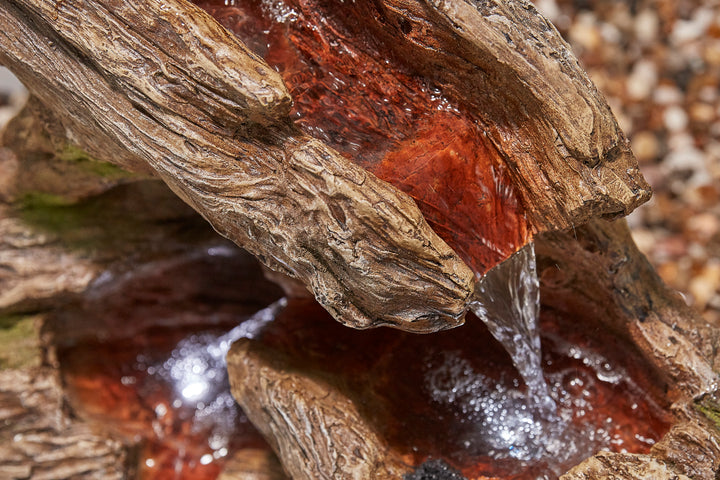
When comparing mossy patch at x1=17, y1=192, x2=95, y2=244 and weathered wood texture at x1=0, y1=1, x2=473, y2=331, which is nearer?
weathered wood texture at x1=0, y1=1, x2=473, y2=331

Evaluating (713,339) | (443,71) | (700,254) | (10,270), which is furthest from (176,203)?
(700,254)

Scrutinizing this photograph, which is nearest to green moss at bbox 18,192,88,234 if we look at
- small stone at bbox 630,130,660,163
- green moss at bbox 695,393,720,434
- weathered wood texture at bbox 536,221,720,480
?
weathered wood texture at bbox 536,221,720,480

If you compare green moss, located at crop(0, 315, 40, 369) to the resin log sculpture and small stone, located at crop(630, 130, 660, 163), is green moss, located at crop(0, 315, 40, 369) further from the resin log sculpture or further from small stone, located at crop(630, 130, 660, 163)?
small stone, located at crop(630, 130, 660, 163)

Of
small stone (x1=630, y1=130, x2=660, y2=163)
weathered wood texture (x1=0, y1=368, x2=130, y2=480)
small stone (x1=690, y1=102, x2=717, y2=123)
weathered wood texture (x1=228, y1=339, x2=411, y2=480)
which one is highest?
small stone (x1=690, y1=102, x2=717, y2=123)

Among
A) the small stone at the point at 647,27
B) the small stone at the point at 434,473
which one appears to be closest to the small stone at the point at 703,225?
the small stone at the point at 647,27

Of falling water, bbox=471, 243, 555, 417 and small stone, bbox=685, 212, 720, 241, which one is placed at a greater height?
small stone, bbox=685, 212, 720, 241

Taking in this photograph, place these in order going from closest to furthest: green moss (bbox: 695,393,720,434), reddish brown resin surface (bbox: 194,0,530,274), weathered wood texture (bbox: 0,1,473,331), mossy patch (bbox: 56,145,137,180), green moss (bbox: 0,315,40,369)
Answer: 1. weathered wood texture (bbox: 0,1,473,331)
2. reddish brown resin surface (bbox: 194,0,530,274)
3. green moss (bbox: 695,393,720,434)
4. mossy patch (bbox: 56,145,137,180)
5. green moss (bbox: 0,315,40,369)

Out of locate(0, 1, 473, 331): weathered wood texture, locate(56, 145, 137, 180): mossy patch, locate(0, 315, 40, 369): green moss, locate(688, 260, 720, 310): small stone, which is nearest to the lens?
locate(0, 1, 473, 331): weathered wood texture

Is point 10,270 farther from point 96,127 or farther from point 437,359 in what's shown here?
point 437,359
